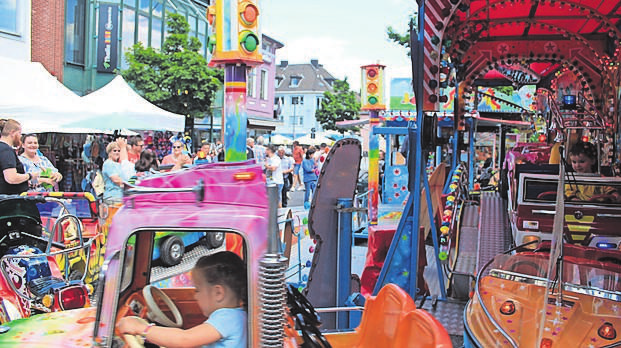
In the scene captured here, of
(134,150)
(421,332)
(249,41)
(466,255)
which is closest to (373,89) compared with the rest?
(134,150)

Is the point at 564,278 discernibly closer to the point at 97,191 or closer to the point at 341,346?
the point at 341,346

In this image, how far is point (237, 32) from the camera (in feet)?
23.6

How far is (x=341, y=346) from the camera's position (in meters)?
3.92

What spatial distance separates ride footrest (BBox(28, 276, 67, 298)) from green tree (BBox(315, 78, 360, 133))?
54.2 m

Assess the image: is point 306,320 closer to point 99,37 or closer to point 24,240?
point 24,240

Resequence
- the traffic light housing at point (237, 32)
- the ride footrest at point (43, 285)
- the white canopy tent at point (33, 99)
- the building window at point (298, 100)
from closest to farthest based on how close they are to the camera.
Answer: the ride footrest at point (43, 285) < the traffic light housing at point (237, 32) < the white canopy tent at point (33, 99) < the building window at point (298, 100)

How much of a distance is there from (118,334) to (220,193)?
0.71 m

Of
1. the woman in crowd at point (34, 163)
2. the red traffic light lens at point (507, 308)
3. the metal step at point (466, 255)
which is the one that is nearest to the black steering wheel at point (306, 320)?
the red traffic light lens at point (507, 308)

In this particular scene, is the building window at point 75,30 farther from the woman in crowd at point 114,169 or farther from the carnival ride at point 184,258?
the carnival ride at point 184,258

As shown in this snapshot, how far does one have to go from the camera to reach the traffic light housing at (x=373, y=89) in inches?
544

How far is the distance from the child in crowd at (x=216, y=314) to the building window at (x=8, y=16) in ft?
51.7

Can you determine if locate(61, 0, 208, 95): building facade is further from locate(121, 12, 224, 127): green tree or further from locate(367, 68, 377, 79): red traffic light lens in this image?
locate(367, 68, 377, 79): red traffic light lens

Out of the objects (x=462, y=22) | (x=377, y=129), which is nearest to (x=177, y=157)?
(x=377, y=129)

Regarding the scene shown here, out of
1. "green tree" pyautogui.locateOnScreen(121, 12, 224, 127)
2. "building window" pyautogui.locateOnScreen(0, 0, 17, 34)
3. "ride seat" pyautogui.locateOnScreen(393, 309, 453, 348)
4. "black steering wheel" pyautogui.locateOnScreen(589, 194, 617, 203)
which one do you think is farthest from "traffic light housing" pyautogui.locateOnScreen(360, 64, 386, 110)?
"green tree" pyautogui.locateOnScreen(121, 12, 224, 127)
